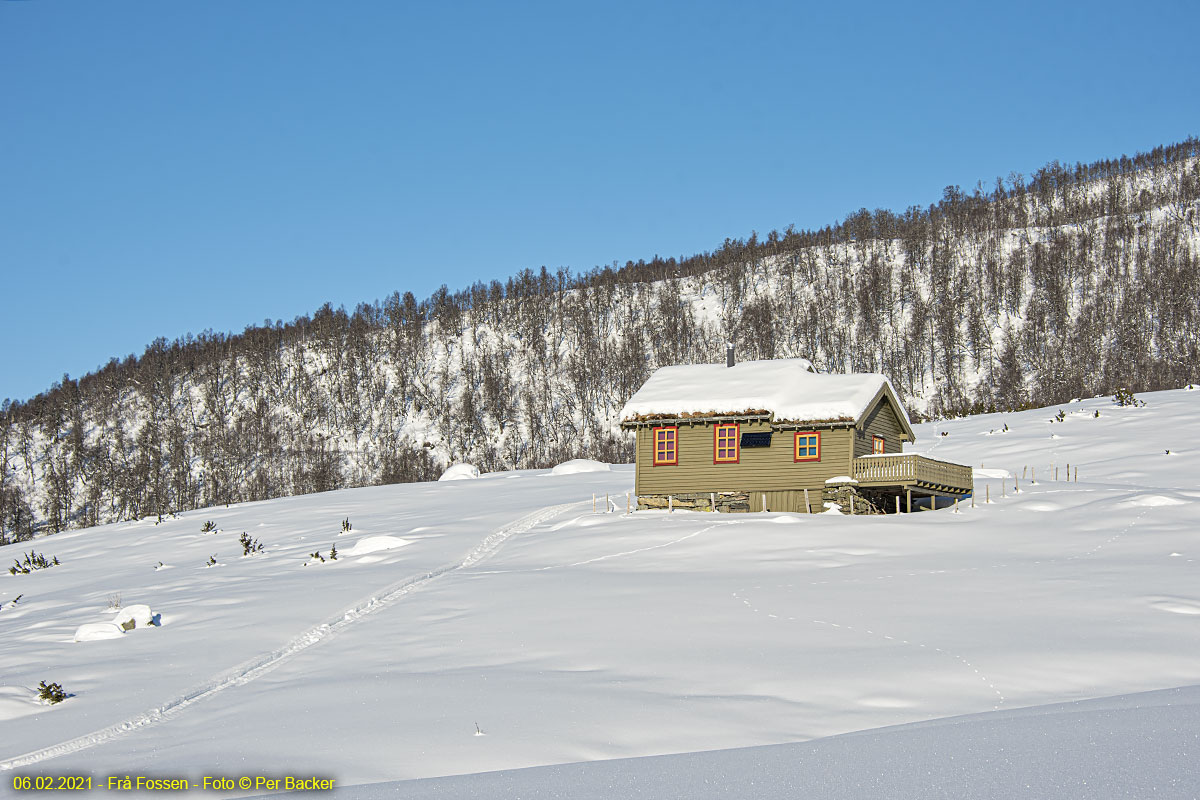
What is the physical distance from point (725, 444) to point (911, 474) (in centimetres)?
608

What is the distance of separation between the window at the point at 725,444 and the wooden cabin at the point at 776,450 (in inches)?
1.3

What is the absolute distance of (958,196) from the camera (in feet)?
547

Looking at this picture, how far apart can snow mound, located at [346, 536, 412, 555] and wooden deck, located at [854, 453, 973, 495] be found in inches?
571

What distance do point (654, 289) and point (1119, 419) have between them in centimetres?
10236

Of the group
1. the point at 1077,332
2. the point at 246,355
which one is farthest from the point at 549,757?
the point at 246,355

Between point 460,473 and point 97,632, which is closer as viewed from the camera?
point 97,632

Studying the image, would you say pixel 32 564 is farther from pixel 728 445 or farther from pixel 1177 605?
pixel 1177 605

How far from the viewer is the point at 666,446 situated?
34.1 metres

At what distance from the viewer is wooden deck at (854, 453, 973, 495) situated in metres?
30.7

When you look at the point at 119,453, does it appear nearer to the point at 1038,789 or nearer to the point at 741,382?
the point at 741,382

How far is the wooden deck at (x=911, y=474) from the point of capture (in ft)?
101

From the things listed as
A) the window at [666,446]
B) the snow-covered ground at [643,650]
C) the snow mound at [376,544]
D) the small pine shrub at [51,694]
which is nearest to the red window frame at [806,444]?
the snow-covered ground at [643,650]

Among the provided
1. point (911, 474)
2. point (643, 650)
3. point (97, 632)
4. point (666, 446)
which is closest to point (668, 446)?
point (666, 446)

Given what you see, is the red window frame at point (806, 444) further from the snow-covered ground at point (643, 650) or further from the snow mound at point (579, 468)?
the snow mound at point (579, 468)
